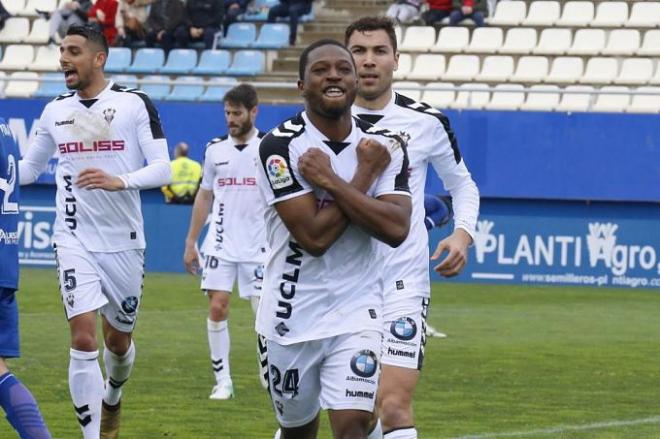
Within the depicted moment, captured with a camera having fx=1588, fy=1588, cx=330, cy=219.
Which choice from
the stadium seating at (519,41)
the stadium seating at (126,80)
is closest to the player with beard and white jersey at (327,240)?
the stadium seating at (126,80)

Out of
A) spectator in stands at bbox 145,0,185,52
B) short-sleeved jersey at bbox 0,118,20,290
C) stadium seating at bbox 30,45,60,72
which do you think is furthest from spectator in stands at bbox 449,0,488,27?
short-sleeved jersey at bbox 0,118,20,290

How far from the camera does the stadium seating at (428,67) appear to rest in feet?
87.2

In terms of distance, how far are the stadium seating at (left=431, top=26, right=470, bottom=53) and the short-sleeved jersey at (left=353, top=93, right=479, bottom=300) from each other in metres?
18.8

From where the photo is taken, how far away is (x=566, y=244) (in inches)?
922

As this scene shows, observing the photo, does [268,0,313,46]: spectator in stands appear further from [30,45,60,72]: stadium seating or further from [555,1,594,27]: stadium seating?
[555,1,594,27]: stadium seating

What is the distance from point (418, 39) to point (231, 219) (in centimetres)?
1423

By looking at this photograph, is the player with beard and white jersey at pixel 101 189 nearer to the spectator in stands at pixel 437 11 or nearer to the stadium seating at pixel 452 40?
the stadium seating at pixel 452 40

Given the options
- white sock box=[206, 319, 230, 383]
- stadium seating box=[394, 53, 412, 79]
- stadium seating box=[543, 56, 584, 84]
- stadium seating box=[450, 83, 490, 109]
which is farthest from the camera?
stadium seating box=[394, 53, 412, 79]

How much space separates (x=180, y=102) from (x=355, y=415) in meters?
19.6

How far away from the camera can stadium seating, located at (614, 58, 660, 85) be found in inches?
989

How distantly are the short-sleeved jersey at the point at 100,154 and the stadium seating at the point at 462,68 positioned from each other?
664 inches

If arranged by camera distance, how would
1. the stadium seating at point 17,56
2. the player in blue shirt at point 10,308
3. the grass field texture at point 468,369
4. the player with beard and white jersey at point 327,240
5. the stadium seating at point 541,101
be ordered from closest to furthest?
the player with beard and white jersey at point 327,240
the player in blue shirt at point 10,308
the grass field texture at point 468,369
the stadium seating at point 541,101
the stadium seating at point 17,56

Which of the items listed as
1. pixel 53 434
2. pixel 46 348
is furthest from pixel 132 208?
pixel 46 348

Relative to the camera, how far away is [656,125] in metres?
23.2
